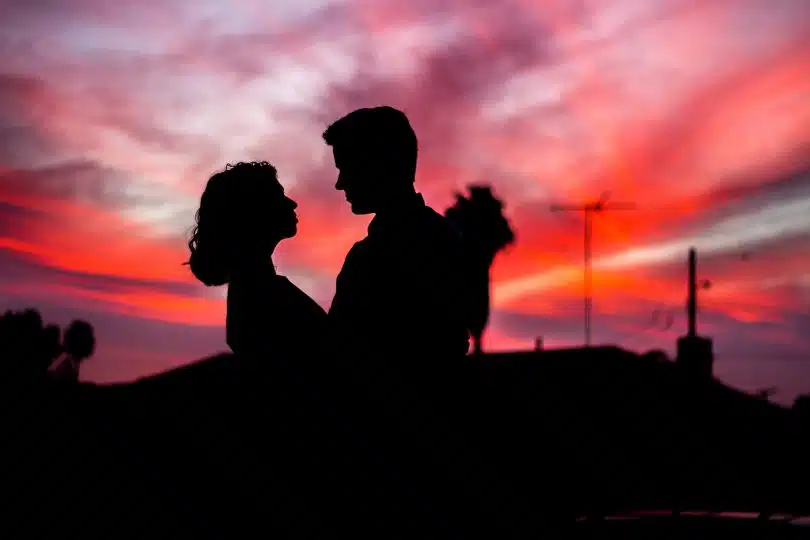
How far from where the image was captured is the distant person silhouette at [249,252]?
10.4 feet

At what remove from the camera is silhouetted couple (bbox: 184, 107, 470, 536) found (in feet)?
8.89

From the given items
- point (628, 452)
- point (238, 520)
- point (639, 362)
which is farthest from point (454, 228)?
point (639, 362)

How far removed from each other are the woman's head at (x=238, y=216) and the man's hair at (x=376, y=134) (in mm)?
391

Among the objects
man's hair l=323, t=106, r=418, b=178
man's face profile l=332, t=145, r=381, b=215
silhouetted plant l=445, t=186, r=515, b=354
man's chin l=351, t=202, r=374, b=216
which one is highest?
silhouetted plant l=445, t=186, r=515, b=354

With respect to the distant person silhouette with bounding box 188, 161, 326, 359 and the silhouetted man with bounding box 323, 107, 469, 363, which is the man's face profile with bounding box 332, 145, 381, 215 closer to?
the silhouetted man with bounding box 323, 107, 469, 363

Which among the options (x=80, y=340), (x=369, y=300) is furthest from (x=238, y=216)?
(x=80, y=340)

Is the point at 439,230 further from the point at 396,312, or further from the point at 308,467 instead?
the point at 308,467

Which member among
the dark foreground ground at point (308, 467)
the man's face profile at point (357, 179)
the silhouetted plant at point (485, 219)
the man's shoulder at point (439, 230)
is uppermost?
the silhouetted plant at point (485, 219)

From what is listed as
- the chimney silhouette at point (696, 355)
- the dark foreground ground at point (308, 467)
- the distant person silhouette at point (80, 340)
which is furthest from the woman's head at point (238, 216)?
the distant person silhouette at point (80, 340)

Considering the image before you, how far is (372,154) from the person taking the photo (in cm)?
336

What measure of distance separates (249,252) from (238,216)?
7.6 inches

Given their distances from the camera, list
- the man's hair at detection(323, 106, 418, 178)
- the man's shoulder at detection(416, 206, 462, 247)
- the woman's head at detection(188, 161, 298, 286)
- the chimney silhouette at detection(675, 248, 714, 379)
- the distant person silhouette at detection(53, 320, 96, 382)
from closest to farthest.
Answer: the man's shoulder at detection(416, 206, 462, 247), the man's hair at detection(323, 106, 418, 178), the woman's head at detection(188, 161, 298, 286), the chimney silhouette at detection(675, 248, 714, 379), the distant person silhouette at detection(53, 320, 96, 382)

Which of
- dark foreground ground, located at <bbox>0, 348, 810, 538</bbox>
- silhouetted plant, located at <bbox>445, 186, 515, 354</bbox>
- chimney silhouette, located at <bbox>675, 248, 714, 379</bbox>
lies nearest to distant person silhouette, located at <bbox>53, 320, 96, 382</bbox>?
silhouetted plant, located at <bbox>445, 186, 515, 354</bbox>

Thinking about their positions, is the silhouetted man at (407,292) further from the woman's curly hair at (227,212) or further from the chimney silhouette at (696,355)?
the chimney silhouette at (696,355)
